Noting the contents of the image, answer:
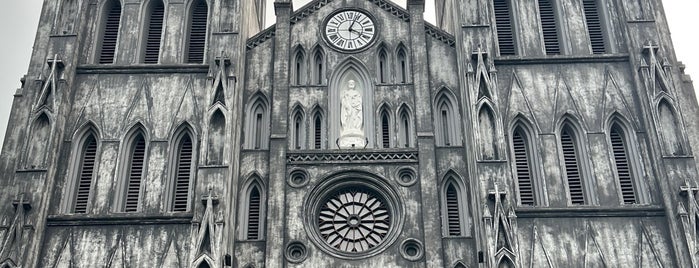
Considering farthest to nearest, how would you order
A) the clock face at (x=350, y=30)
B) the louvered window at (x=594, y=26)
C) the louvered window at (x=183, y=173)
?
the clock face at (x=350, y=30) → the louvered window at (x=594, y=26) → the louvered window at (x=183, y=173)

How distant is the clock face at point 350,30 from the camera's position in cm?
3209

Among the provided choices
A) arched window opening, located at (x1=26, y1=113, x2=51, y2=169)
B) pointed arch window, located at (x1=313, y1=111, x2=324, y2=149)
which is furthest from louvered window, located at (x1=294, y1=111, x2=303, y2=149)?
arched window opening, located at (x1=26, y1=113, x2=51, y2=169)

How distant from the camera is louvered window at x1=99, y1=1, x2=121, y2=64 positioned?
104ft

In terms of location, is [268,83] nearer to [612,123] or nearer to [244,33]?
[244,33]

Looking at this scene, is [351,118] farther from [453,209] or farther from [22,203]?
[22,203]

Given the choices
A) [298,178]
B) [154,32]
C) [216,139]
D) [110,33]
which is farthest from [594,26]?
[110,33]

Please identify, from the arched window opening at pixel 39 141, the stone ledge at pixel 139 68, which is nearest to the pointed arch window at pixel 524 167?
the stone ledge at pixel 139 68

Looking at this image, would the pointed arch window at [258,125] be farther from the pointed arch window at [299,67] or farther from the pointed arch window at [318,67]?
the pointed arch window at [318,67]

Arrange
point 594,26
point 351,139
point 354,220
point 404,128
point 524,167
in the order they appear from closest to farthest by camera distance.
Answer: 1. point 354,220
2. point 524,167
3. point 351,139
4. point 404,128
5. point 594,26

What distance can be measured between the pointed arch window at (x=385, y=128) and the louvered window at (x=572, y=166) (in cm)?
540

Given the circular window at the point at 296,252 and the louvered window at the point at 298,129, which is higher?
the louvered window at the point at 298,129

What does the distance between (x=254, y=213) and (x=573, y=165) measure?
32.2 ft

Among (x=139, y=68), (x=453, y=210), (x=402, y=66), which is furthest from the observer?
(x=402, y=66)

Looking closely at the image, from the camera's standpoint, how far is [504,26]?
106ft
